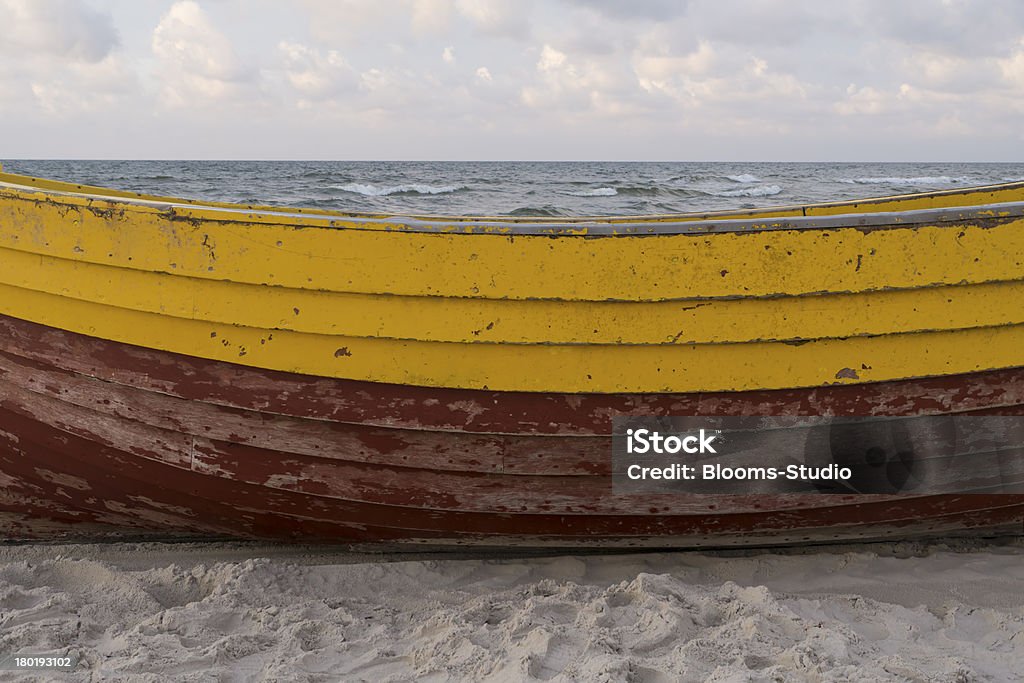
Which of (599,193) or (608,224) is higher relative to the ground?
(599,193)

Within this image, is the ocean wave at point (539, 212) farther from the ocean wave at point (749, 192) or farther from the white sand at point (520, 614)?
the white sand at point (520, 614)

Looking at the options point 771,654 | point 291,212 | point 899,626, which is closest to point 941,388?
point 899,626

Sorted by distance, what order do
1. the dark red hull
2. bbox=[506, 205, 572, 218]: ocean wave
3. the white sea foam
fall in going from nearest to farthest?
the dark red hull < bbox=[506, 205, 572, 218]: ocean wave < the white sea foam

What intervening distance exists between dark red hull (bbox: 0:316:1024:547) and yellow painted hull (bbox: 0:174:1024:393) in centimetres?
7

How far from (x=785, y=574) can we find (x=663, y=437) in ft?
2.43

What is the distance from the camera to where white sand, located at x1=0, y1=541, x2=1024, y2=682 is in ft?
6.35

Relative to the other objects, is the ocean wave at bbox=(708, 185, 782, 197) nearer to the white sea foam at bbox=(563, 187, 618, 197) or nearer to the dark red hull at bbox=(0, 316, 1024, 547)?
the white sea foam at bbox=(563, 187, 618, 197)

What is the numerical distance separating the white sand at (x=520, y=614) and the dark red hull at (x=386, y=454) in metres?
0.13

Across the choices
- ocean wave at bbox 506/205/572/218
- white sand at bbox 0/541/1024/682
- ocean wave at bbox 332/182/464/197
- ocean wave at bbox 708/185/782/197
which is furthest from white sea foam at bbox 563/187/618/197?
white sand at bbox 0/541/1024/682

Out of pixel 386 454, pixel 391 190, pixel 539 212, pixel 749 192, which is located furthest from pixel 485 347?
pixel 749 192

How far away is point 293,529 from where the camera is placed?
2.58m

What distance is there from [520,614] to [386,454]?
2.02ft

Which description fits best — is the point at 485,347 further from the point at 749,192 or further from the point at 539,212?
the point at 749,192

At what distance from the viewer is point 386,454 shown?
230cm
